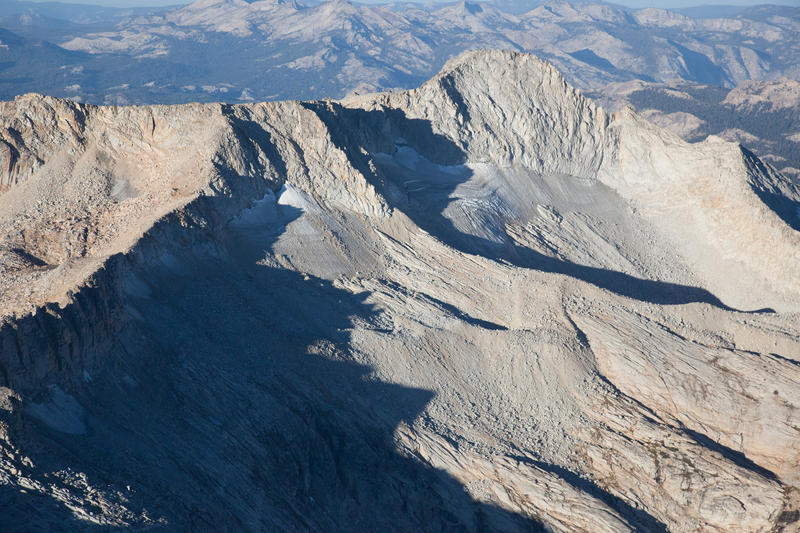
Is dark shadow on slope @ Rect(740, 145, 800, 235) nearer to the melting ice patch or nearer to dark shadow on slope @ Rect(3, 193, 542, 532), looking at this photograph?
the melting ice patch

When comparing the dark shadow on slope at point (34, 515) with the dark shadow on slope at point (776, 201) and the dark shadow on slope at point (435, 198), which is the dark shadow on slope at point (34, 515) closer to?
the dark shadow on slope at point (435, 198)

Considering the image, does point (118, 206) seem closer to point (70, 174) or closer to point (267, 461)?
point (70, 174)

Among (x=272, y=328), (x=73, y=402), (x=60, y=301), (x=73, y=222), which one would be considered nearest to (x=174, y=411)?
(x=73, y=402)

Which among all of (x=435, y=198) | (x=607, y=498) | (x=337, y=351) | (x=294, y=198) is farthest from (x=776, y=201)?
(x=337, y=351)

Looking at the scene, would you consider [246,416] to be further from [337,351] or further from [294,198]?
[294,198]

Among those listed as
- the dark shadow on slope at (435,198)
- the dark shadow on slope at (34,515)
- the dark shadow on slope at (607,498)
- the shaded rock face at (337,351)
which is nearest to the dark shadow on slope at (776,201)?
the shaded rock face at (337,351)

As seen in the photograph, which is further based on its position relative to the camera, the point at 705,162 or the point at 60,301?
the point at 705,162
